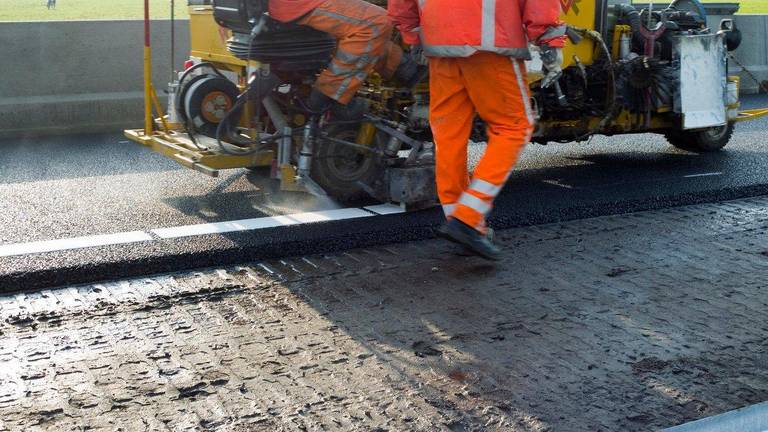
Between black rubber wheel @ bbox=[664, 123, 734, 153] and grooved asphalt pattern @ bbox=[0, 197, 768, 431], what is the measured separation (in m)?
2.76

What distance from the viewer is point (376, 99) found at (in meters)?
6.07

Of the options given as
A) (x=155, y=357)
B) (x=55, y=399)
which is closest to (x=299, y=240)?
(x=155, y=357)

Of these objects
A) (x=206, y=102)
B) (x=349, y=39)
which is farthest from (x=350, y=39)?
(x=206, y=102)

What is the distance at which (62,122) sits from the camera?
28.8 ft

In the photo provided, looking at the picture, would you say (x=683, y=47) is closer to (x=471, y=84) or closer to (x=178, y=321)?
(x=471, y=84)

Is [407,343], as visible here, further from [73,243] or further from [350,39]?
[350,39]

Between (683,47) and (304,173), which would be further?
(683,47)

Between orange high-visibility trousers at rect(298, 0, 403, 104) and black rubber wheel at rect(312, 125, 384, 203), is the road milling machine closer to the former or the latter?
black rubber wheel at rect(312, 125, 384, 203)

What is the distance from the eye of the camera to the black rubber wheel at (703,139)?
302 inches

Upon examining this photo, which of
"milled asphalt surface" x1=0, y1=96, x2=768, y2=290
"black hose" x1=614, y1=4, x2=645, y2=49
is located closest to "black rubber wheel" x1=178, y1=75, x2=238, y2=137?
"milled asphalt surface" x1=0, y1=96, x2=768, y2=290

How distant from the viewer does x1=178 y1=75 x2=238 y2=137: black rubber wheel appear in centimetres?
594

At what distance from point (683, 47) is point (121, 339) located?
15.3 feet

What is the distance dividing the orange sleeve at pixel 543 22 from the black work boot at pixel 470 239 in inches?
37.1

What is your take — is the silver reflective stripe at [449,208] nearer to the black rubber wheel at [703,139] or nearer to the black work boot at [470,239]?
the black work boot at [470,239]
